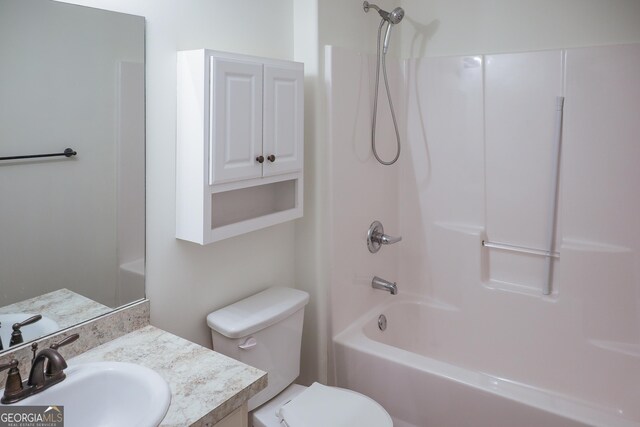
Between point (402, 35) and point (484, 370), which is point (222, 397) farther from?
point (402, 35)

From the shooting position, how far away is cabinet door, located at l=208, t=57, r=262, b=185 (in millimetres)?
1655

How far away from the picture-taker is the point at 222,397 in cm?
130

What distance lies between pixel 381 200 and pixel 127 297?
139cm

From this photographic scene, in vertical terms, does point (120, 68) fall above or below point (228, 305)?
above

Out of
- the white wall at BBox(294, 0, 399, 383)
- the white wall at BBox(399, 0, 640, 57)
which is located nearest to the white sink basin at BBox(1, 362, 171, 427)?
the white wall at BBox(294, 0, 399, 383)

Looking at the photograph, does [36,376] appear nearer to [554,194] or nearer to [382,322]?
[382,322]

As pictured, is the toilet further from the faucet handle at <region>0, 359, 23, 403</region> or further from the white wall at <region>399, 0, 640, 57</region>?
the white wall at <region>399, 0, 640, 57</region>

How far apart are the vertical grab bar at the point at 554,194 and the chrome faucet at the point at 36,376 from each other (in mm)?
2035

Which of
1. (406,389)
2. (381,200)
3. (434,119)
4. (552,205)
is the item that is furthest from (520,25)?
(406,389)

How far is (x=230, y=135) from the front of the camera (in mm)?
1714

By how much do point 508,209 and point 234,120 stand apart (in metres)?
1.46

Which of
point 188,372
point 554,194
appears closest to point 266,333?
point 188,372

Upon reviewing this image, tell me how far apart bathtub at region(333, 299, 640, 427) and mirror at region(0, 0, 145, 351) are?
1.02m

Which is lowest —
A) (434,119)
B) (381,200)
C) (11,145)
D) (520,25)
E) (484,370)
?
(484,370)
